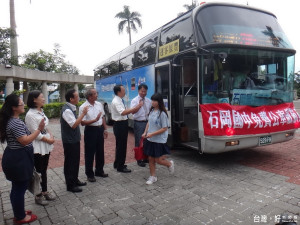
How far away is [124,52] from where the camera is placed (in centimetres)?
980

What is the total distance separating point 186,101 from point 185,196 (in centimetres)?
291

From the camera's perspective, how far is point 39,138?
352cm

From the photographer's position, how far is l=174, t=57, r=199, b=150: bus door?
618 centimetres

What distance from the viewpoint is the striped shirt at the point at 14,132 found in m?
2.96

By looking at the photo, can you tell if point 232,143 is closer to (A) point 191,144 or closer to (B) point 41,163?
(A) point 191,144

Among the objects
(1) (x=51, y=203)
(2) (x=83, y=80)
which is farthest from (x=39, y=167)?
(2) (x=83, y=80)

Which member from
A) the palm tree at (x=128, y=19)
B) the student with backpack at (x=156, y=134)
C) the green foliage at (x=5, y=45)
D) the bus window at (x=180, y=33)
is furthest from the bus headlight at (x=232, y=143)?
the palm tree at (x=128, y=19)

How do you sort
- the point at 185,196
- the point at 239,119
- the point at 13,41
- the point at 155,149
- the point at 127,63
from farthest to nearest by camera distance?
the point at 13,41, the point at 127,63, the point at 239,119, the point at 155,149, the point at 185,196

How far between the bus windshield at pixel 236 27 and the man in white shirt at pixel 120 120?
198cm

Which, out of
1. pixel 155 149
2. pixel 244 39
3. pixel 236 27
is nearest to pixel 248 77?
pixel 244 39

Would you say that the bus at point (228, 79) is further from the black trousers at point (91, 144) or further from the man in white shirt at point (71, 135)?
the man in white shirt at point (71, 135)

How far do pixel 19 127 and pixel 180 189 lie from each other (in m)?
2.72

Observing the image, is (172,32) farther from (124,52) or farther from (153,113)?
(124,52)

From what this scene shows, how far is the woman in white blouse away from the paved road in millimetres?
217
